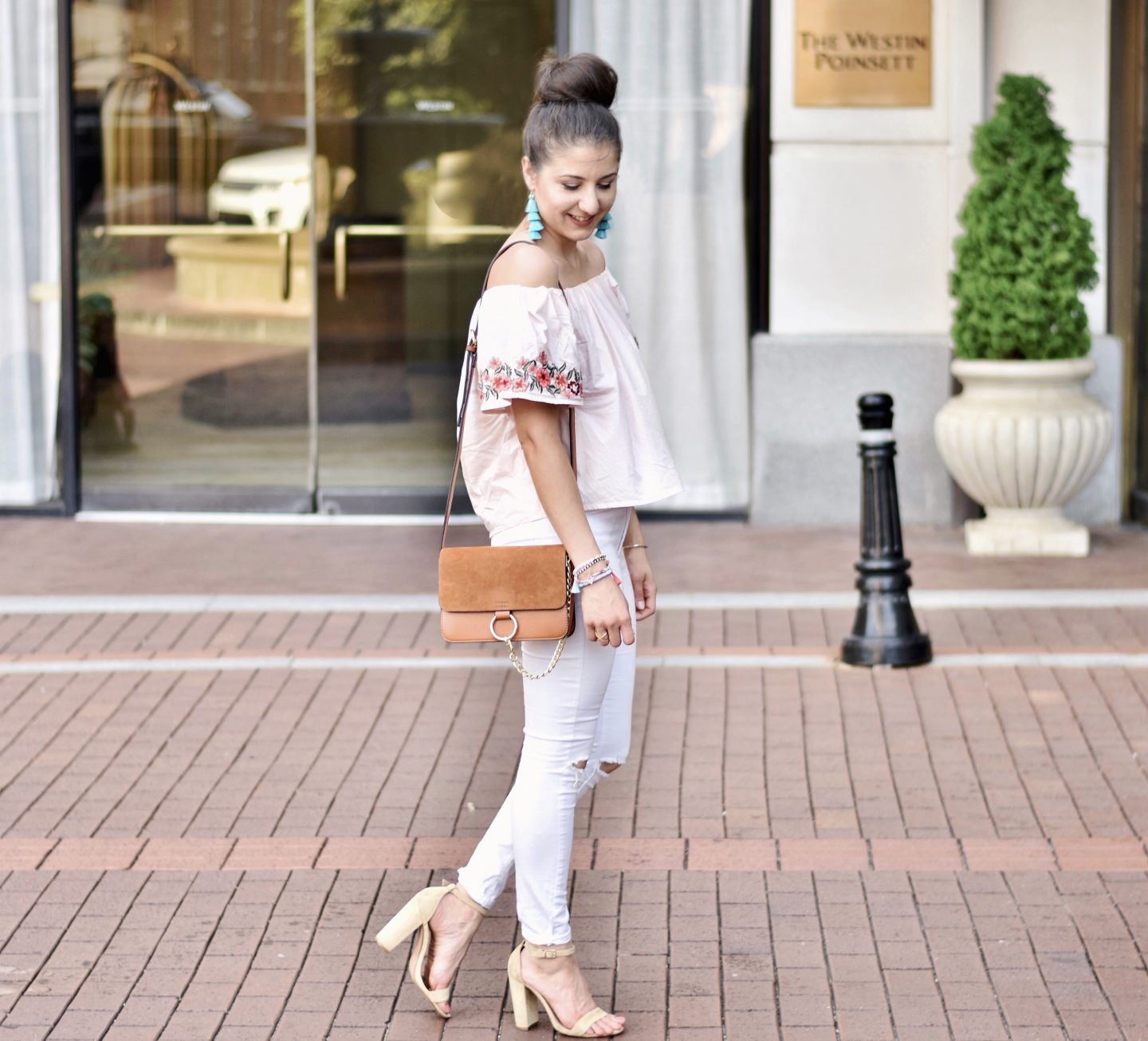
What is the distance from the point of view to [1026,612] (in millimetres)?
7645

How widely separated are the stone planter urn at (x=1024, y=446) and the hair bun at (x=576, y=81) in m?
5.29

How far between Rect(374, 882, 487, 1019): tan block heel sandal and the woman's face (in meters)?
1.42

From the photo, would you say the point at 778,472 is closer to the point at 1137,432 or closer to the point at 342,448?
the point at 1137,432

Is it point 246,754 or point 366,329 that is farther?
point 366,329

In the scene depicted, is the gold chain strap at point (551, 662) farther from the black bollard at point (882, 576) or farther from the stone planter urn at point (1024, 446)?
the stone planter urn at point (1024, 446)

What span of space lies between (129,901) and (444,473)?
591cm

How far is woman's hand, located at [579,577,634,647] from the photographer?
141 inches

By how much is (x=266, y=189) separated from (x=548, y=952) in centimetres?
714

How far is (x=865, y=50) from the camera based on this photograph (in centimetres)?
924

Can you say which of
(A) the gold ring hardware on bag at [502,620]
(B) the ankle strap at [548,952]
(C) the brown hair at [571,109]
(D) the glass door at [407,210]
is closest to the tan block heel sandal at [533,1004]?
(B) the ankle strap at [548,952]

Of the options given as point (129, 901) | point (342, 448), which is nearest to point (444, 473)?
point (342, 448)

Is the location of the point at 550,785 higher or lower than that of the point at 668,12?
lower

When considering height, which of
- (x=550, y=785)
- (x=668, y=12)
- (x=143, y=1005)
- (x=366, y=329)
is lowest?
(x=143, y=1005)

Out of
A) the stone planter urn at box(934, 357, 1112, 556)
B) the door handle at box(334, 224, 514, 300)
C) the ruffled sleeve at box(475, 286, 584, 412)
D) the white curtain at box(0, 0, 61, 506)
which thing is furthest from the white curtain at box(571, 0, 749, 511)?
the ruffled sleeve at box(475, 286, 584, 412)
